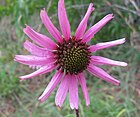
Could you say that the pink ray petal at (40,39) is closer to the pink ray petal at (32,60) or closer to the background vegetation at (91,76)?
the pink ray petal at (32,60)

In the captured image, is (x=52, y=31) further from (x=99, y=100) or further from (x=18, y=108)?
(x=18, y=108)

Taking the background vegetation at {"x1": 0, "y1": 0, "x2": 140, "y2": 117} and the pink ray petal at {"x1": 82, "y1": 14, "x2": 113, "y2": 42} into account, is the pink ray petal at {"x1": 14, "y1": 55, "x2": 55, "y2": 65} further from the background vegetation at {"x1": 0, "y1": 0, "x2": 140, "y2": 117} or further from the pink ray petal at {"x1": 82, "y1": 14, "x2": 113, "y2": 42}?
the background vegetation at {"x1": 0, "y1": 0, "x2": 140, "y2": 117}

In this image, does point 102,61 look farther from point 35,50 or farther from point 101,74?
point 35,50

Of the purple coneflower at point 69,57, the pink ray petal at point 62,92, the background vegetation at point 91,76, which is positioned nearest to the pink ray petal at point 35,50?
the purple coneflower at point 69,57

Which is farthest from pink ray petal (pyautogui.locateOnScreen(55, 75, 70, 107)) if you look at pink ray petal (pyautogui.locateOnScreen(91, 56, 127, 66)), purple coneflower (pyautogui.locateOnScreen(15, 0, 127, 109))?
pink ray petal (pyautogui.locateOnScreen(91, 56, 127, 66))

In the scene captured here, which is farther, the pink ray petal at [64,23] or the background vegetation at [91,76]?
the background vegetation at [91,76]

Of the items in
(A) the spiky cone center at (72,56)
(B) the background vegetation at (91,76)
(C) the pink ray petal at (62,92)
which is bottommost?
(B) the background vegetation at (91,76)

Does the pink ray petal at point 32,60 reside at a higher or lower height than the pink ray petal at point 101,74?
higher

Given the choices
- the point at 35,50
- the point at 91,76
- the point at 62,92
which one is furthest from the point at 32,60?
the point at 91,76

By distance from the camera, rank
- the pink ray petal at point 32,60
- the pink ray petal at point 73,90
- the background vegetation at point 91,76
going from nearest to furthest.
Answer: the pink ray petal at point 32,60 < the pink ray petal at point 73,90 < the background vegetation at point 91,76
